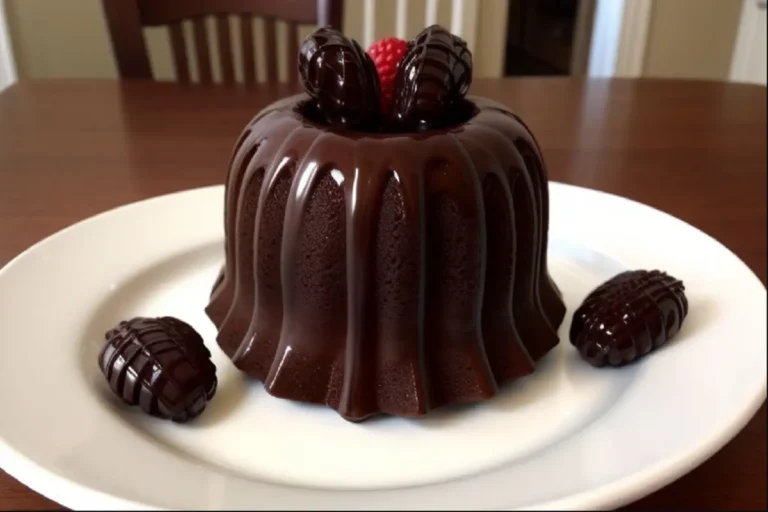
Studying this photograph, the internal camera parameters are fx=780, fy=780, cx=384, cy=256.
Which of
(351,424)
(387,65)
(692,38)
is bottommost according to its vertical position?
(692,38)

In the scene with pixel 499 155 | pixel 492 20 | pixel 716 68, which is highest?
pixel 499 155

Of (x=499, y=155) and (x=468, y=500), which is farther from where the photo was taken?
(x=499, y=155)

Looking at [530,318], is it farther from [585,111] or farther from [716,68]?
[716,68]

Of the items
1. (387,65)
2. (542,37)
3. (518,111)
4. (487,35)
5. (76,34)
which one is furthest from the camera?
(542,37)

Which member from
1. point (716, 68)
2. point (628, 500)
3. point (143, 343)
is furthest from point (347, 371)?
point (716, 68)

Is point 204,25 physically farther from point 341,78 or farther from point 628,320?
point 628,320

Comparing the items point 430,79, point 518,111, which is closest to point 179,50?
point 518,111
